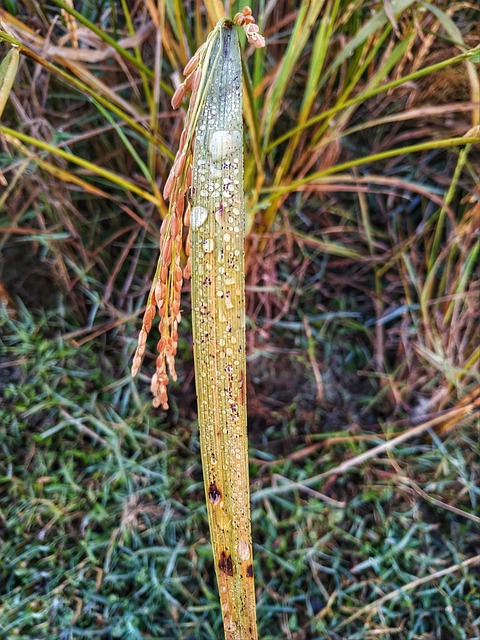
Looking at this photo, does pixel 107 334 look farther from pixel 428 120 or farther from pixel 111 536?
pixel 428 120

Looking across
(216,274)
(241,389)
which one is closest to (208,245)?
(216,274)

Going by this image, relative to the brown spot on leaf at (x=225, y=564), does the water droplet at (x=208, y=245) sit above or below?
above

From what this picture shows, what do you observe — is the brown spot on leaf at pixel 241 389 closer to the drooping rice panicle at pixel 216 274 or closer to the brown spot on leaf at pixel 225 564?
the drooping rice panicle at pixel 216 274

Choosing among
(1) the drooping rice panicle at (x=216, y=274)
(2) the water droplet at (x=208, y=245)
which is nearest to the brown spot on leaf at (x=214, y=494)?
(1) the drooping rice panicle at (x=216, y=274)

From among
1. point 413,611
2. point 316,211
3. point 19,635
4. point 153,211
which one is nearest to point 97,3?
point 153,211

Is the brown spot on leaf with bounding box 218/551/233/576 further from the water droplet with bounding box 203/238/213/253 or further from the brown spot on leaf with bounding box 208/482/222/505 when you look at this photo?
the water droplet with bounding box 203/238/213/253

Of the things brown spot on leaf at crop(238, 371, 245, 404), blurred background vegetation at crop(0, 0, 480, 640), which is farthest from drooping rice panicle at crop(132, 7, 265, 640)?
blurred background vegetation at crop(0, 0, 480, 640)
